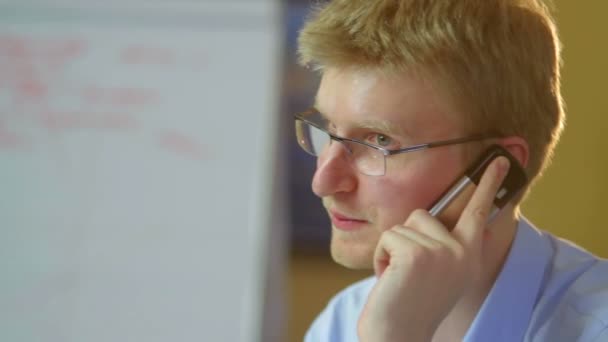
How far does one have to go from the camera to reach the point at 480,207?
882 mm

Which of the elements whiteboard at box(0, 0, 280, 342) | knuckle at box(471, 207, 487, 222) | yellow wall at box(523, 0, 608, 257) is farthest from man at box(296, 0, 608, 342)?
whiteboard at box(0, 0, 280, 342)

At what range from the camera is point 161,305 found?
1.43 m

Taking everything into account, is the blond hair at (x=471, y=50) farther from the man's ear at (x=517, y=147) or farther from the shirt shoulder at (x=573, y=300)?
the shirt shoulder at (x=573, y=300)

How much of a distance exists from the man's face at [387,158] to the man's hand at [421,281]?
69 mm

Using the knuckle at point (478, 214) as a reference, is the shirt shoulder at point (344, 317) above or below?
below

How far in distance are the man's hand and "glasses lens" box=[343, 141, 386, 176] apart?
104 millimetres

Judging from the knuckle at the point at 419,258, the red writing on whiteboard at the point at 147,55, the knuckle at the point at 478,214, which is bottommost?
the knuckle at the point at 419,258

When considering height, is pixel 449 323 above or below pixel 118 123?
below

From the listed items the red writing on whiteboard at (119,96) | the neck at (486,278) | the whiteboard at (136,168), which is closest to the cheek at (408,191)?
the neck at (486,278)

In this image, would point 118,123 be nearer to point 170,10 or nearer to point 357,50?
point 170,10

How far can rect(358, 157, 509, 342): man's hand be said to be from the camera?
83cm

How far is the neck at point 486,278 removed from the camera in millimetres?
961

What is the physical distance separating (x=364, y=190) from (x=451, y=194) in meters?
0.12

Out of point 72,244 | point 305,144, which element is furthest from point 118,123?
point 305,144
